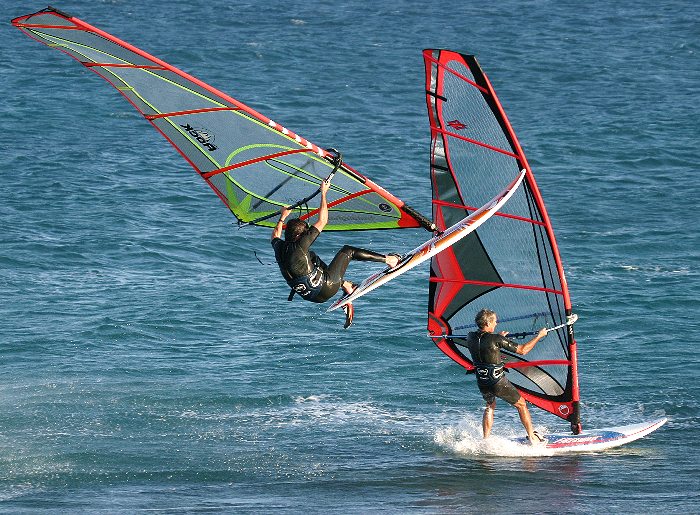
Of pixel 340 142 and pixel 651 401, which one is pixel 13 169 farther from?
pixel 651 401

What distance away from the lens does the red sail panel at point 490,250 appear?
1197cm

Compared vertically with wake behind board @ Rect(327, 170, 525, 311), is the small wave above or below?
below

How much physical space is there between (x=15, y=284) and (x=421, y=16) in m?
30.4

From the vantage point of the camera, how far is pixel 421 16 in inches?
1845

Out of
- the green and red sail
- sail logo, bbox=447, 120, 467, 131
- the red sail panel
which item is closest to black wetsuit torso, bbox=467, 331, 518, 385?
the red sail panel

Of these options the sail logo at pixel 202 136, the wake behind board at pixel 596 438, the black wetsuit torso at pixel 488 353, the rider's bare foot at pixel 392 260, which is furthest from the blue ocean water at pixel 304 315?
the sail logo at pixel 202 136

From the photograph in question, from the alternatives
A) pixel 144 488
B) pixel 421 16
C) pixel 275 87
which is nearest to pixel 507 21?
pixel 421 16

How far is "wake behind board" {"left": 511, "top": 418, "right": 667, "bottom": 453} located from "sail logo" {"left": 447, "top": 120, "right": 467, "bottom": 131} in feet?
11.4

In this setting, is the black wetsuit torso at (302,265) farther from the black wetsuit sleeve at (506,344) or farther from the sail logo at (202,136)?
the black wetsuit sleeve at (506,344)

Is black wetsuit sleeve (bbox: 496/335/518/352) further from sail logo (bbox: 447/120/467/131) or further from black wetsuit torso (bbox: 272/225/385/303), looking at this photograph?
sail logo (bbox: 447/120/467/131)

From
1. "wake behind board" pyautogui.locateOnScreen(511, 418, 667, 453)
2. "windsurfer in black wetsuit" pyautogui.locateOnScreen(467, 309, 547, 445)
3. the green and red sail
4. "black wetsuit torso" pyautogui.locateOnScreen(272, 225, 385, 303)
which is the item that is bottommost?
"wake behind board" pyautogui.locateOnScreen(511, 418, 667, 453)

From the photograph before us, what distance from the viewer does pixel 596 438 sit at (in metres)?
12.8

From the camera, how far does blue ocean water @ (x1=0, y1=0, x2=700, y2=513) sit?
38.9 feet

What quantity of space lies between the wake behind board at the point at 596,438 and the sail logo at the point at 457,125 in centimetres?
348
